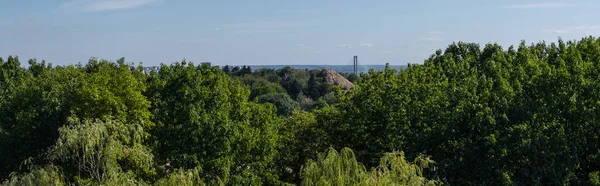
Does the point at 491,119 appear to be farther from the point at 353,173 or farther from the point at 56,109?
the point at 56,109

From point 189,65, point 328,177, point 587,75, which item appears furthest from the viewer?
point 189,65

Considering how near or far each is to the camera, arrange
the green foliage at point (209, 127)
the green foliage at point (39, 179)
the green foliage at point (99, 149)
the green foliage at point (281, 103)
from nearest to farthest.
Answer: the green foliage at point (39, 179) → the green foliage at point (99, 149) → the green foliage at point (209, 127) → the green foliage at point (281, 103)

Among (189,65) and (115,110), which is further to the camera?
(189,65)

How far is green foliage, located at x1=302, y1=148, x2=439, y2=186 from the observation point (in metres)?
16.7

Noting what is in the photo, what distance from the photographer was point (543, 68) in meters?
24.3

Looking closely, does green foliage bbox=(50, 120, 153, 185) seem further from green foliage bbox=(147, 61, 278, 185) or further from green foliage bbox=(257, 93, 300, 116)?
green foliage bbox=(257, 93, 300, 116)

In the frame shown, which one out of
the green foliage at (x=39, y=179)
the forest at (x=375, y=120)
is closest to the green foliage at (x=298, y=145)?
the forest at (x=375, y=120)

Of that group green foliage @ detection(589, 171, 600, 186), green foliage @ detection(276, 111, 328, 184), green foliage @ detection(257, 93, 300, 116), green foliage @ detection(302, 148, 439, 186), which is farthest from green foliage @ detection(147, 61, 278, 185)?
green foliage @ detection(257, 93, 300, 116)

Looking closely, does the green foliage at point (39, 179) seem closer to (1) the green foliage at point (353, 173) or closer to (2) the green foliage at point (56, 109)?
(2) the green foliage at point (56, 109)

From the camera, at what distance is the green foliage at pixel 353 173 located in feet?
54.7

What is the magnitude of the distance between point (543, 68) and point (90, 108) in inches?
714

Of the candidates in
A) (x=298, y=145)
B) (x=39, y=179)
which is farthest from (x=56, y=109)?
(x=298, y=145)

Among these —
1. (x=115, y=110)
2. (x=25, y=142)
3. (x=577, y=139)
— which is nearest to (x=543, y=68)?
(x=577, y=139)

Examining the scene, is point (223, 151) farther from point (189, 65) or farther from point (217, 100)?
point (189, 65)
